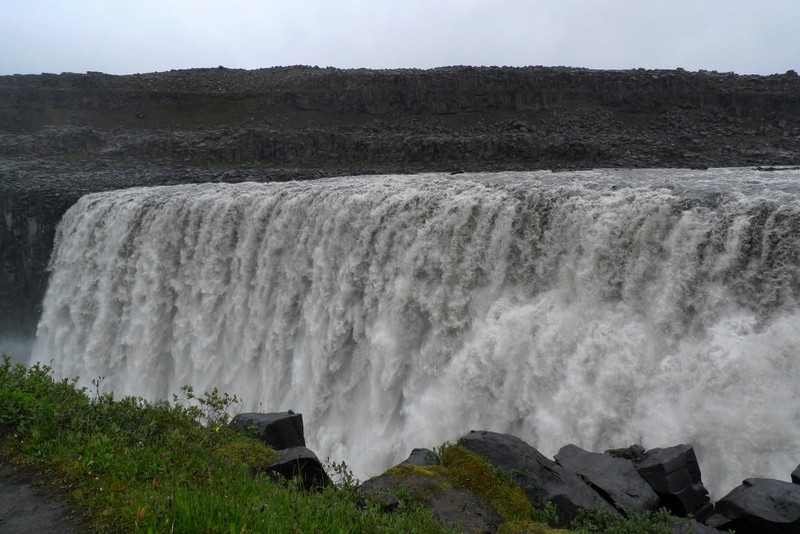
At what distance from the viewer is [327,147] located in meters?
39.5

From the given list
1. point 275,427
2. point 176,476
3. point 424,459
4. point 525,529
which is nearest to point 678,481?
point 525,529

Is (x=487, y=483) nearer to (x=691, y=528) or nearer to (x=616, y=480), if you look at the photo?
(x=616, y=480)

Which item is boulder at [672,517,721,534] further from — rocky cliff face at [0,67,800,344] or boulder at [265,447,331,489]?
rocky cliff face at [0,67,800,344]

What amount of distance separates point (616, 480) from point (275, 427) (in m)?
4.51

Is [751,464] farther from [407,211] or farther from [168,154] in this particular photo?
[168,154]

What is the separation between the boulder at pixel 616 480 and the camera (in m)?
6.60

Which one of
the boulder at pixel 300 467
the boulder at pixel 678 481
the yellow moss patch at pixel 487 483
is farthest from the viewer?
the boulder at pixel 678 481

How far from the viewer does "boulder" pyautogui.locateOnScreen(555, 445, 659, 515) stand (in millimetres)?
6602

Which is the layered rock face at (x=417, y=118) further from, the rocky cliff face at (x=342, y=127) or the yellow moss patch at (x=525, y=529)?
the yellow moss patch at (x=525, y=529)

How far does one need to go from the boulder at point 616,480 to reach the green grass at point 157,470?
2.56 metres

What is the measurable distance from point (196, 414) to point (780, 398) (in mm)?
7416

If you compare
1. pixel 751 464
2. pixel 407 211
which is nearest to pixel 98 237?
pixel 407 211

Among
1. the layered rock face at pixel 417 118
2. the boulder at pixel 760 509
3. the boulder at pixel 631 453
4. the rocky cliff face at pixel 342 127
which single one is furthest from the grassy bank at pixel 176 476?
the layered rock face at pixel 417 118

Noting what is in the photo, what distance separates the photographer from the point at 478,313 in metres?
11.9
